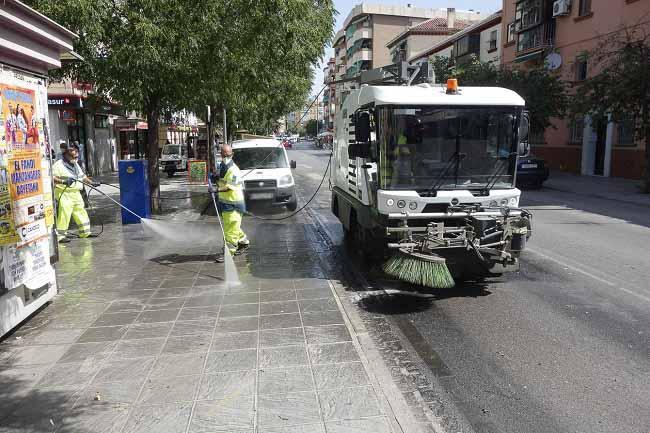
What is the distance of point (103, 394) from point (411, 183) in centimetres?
413

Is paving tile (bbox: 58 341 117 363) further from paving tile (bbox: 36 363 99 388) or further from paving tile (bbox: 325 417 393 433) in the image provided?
paving tile (bbox: 325 417 393 433)

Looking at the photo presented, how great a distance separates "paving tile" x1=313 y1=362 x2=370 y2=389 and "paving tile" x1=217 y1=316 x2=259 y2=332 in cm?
121

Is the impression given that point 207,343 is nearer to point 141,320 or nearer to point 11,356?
point 141,320

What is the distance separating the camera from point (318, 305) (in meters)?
6.04

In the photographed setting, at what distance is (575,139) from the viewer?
2709 cm

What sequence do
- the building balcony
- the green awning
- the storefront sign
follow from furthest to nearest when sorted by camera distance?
the green awning
the building balcony
the storefront sign

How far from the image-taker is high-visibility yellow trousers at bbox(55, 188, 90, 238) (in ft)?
31.5

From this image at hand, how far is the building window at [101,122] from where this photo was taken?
2781 cm

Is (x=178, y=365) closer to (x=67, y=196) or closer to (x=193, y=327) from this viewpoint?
(x=193, y=327)


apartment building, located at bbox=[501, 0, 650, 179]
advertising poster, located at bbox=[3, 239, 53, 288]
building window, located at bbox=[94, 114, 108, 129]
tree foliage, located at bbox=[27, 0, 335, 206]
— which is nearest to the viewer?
advertising poster, located at bbox=[3, 239, 53, 288]

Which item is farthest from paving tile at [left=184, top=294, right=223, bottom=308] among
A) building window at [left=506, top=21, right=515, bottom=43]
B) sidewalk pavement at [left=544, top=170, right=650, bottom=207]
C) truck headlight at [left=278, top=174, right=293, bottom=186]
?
building window at [left=506, top=21, right=515, bottom=43]

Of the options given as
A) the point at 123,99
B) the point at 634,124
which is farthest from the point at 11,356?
the point at 634,124

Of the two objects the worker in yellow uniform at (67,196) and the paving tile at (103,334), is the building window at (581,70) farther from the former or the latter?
the paving tile at (103,334)

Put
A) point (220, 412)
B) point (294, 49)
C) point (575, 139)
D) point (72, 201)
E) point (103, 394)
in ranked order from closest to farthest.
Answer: point (220, 412) < point (103, 394) < point (72, 201) < point (294, 49) < point (575, 139)
